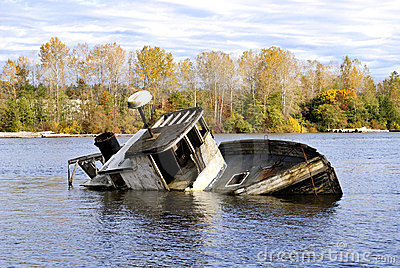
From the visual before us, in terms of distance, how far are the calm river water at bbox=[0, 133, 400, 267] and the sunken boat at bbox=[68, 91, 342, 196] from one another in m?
0.64

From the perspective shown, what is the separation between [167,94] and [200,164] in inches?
3212

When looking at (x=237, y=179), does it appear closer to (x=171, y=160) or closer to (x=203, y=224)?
(x=171, y=160)

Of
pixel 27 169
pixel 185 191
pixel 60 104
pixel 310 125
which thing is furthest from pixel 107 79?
pixel 185 191

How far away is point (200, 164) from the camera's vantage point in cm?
2144

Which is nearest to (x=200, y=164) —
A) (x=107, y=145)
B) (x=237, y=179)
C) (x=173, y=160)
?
(x=173, y=160)

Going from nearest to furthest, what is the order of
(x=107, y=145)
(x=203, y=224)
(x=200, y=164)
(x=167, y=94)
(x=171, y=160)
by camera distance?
(x=203, y=224), (x=200, y=164), (x=171, y=160), (x=107, y=145), (x=167, y=94)

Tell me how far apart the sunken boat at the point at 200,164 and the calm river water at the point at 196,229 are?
0.64 metres

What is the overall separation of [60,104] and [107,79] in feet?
34.3

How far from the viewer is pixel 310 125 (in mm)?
109938

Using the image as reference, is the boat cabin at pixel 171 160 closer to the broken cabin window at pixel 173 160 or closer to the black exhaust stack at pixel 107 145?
the broken cabin window at pixel 173 160

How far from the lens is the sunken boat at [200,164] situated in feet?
65.1

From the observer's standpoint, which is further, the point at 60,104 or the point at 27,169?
the point at 60,104

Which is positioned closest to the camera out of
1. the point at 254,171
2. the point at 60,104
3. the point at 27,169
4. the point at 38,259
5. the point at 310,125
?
the point at 38,259

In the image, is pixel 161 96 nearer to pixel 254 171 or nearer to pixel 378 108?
pixel 378 108
